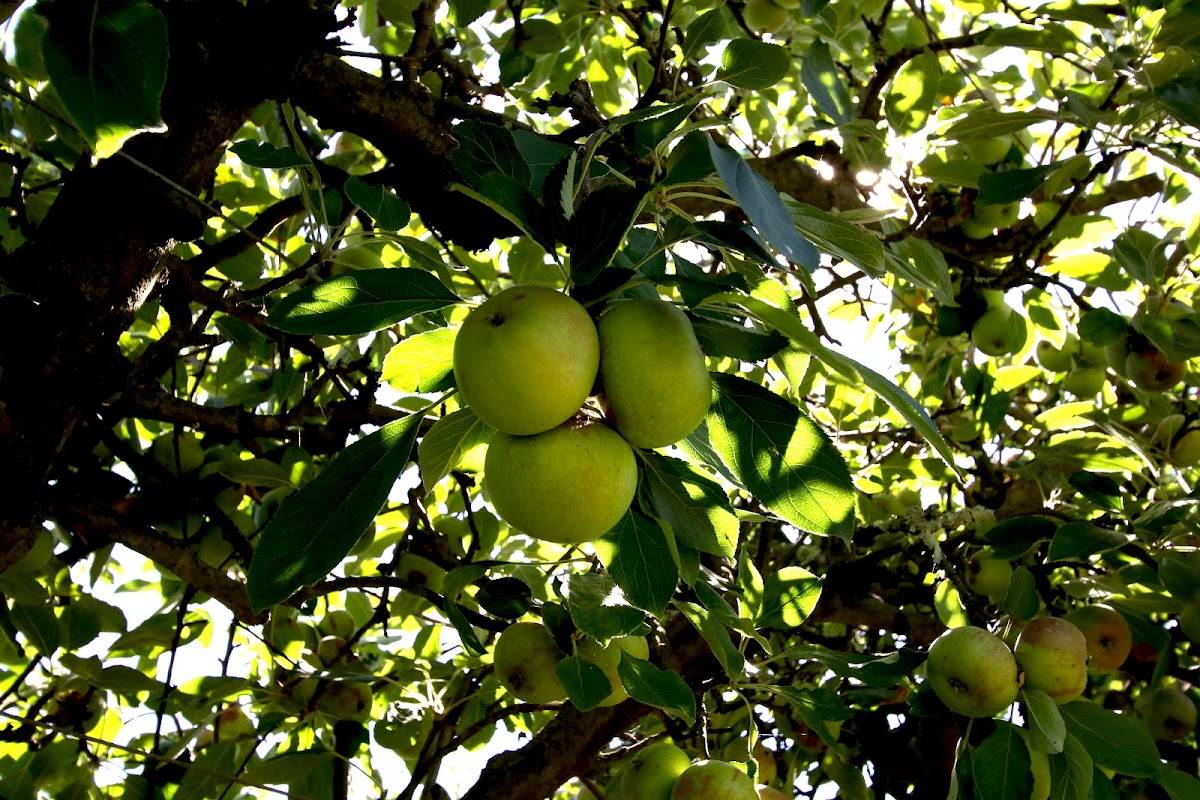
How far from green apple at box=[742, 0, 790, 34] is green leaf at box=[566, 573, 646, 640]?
228 cm

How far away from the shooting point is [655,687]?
1.63m

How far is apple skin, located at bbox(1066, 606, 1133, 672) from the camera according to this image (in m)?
2.58

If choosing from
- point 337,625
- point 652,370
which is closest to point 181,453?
point 337,625

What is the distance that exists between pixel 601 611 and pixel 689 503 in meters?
0.28

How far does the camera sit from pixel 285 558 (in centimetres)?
120

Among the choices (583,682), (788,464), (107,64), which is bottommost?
(583,682)

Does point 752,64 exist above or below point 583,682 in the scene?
above

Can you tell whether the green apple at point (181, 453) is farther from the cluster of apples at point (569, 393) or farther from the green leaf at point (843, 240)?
the green leaf at point (843, 240)

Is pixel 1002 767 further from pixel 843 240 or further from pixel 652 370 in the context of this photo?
pixel 652 370

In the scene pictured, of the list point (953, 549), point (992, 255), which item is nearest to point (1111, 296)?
point (992, 255)

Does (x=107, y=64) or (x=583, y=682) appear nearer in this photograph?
(x=107, y=64)

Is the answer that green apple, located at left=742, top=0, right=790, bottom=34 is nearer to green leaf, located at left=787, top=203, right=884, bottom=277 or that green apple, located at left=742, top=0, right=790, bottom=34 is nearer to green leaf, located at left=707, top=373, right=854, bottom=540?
green leaf, located at left=787, top=203, right=884, bottom=277

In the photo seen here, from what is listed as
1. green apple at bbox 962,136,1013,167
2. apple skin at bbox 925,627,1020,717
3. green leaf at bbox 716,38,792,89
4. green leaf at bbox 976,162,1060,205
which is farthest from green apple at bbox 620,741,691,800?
green apple at bbox 962,136,1013,167

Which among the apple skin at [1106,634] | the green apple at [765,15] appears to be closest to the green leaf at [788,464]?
the apple skin at [1106,634]
